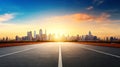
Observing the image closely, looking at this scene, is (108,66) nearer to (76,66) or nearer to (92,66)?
(92,66)

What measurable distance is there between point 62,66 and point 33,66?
1297mm

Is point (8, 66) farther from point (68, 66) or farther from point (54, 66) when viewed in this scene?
point (68, 66)

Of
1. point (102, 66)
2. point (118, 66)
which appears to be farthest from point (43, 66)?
point (118, 66)

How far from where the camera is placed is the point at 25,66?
29.1 ft

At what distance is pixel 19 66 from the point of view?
888 centimetres

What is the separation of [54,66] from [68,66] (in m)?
0.63

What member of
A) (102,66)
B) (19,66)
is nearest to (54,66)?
(19,66)

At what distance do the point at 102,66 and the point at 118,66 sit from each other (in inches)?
28.0

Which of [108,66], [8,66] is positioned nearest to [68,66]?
[108,66]

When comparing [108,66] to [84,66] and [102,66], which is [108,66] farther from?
[84,66]

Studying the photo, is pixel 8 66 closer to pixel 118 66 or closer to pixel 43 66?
pixel 43 66

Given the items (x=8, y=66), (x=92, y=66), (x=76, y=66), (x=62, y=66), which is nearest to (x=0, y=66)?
(x=8, y=66)

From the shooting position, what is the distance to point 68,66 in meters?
8.89

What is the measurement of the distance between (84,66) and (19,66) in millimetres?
2895
